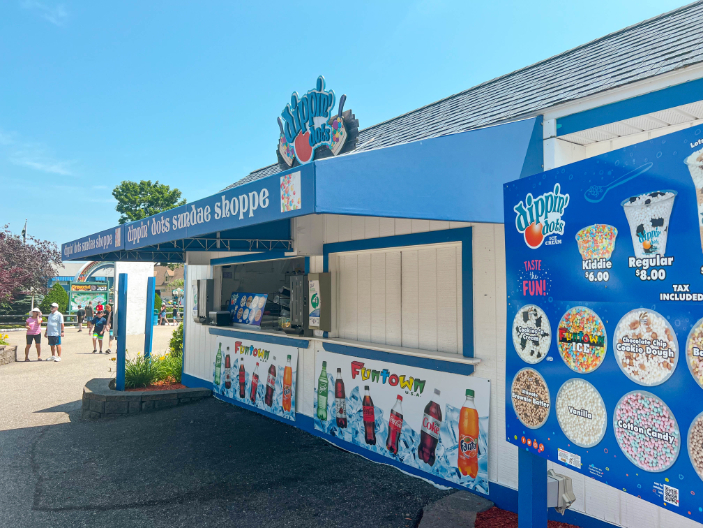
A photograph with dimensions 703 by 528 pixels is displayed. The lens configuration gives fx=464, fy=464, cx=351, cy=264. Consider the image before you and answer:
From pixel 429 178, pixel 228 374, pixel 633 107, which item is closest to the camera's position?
pixel 429 178

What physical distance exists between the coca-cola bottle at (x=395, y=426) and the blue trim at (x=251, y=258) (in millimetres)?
2735

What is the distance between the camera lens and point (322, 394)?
18.9 feet

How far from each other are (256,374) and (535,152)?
5.23 m

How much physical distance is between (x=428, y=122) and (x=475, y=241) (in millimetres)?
2497

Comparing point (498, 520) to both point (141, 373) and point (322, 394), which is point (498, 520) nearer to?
point (322, 394)

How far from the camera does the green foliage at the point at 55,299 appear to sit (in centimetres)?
2603

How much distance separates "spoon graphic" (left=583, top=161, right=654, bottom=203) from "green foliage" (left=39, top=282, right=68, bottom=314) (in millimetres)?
29818

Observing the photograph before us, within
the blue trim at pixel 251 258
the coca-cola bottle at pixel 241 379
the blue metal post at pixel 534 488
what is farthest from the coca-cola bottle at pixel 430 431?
the coca-cola bottle at pixel 241 379

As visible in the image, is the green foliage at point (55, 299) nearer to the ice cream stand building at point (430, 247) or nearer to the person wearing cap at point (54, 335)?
the person wearing cap at point (54, 335)

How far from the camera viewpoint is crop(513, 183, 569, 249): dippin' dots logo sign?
2.15 meters

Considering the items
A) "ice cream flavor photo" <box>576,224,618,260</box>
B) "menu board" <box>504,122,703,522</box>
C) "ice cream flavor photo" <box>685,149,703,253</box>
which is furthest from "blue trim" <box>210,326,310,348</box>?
"ice cream flavor photo" <box>685,149,703,253</box>

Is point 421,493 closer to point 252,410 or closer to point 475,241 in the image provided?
point 475,241

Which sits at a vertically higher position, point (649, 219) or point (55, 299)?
point (649, 219)

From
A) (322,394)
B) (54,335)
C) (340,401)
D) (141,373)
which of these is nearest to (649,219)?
(340,401)
